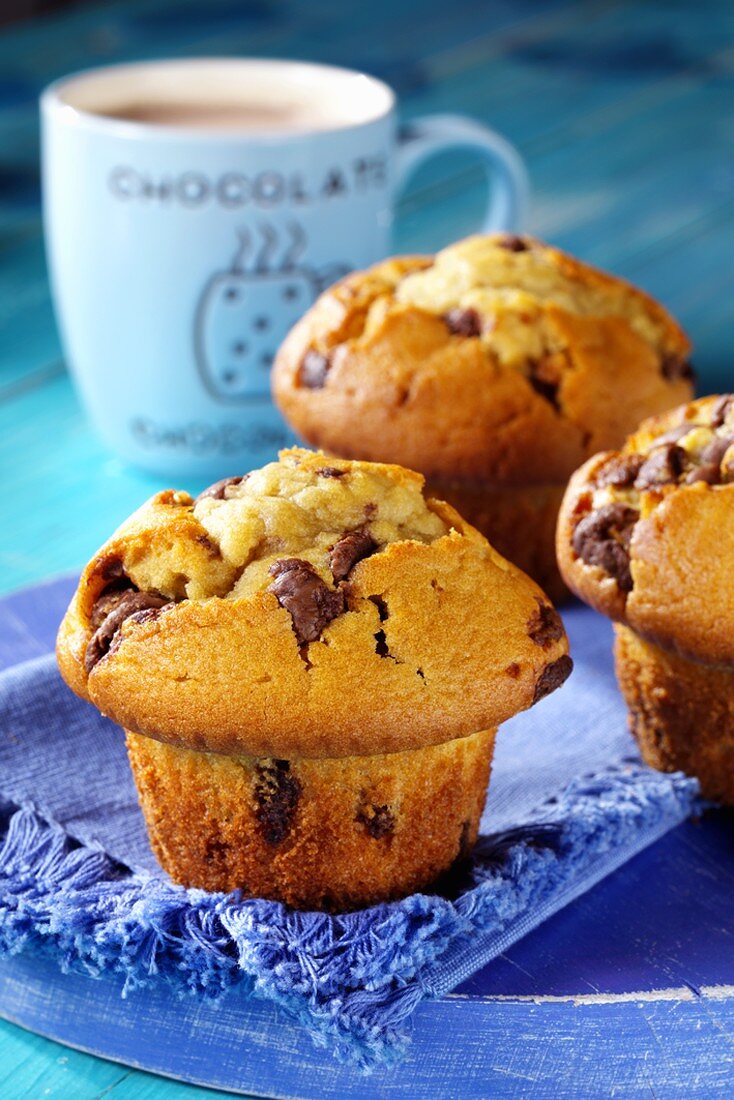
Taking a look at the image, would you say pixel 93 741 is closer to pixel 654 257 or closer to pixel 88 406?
pixel 88 406

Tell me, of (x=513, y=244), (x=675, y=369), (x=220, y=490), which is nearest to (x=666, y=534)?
(x=220, y=490)

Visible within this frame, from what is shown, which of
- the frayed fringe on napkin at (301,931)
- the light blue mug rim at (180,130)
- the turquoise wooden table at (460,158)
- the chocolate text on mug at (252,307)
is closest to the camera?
the frayed fringe on napkin at (301,931)

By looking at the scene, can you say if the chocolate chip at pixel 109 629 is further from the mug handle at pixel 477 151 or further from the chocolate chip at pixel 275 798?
the mug handle at pixel 477 151

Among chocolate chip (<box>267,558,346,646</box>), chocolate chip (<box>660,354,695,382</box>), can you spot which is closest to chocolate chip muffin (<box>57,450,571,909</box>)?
chocolate chip (<box>267,558,346,646</box>)

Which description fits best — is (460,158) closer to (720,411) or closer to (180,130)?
(180,130)

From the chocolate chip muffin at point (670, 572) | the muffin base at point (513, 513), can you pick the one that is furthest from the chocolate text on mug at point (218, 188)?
the chocolate chip muffin at point (670, 572)

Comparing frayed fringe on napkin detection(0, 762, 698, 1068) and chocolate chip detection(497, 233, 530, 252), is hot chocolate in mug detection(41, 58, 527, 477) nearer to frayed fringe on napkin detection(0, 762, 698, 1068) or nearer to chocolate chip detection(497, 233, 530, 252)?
chocolate chip detection(497, 233, 530, 252)

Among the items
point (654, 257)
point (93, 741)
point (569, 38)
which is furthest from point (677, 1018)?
point (569, 38)

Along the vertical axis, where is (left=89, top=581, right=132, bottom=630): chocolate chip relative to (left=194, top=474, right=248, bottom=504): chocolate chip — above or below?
below
